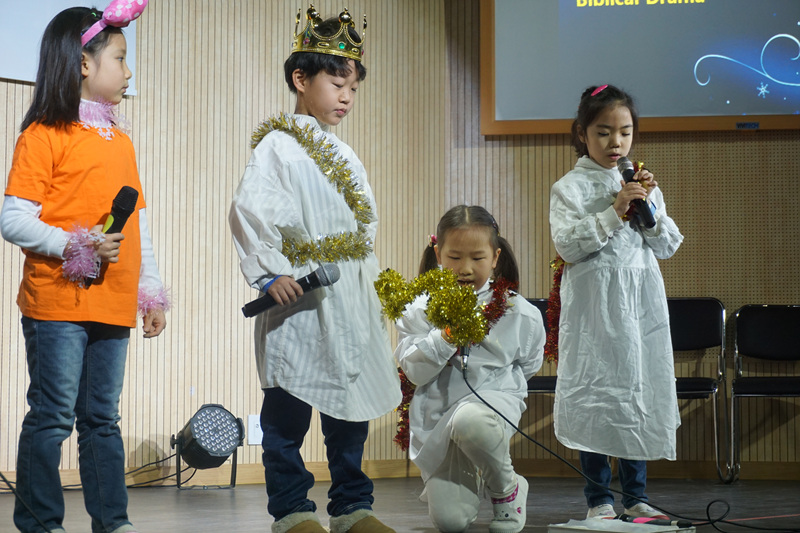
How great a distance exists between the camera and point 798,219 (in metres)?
4.47

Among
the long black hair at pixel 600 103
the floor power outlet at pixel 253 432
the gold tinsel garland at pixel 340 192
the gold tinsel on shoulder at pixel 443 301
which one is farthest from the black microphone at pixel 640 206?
the floor power outlet at pixel 253 432

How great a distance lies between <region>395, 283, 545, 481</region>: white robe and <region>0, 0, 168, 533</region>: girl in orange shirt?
0.80 meters

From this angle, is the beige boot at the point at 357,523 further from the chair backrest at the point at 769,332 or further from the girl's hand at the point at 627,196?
the chair backrest at the point at 769,332

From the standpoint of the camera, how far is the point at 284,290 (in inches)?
80.0

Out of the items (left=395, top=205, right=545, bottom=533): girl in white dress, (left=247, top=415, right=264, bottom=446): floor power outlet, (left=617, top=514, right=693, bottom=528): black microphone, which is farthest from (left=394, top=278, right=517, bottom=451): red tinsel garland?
(left=247, top=415, right=264, bottom=446): floor power outlet

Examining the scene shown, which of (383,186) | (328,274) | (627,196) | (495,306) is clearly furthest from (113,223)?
(383,186)

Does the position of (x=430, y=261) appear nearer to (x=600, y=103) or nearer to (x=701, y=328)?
(x=600, y=103)

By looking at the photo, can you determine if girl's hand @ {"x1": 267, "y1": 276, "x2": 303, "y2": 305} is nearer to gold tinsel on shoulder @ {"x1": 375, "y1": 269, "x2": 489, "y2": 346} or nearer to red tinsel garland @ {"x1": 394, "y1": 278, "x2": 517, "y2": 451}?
A: gold tinsel on shoulder @ {"x1": 375, "y1": 269, "x2": 489, "y2": 346}

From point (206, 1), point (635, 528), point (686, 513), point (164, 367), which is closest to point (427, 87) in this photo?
point (206, 1)

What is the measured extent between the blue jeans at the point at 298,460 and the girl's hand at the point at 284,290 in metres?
0.28

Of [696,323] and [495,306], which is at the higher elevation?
[495,306]

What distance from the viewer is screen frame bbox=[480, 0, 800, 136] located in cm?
443

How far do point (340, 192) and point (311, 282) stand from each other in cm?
32

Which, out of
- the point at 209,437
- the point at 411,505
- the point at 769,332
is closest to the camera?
the point at 411,505
